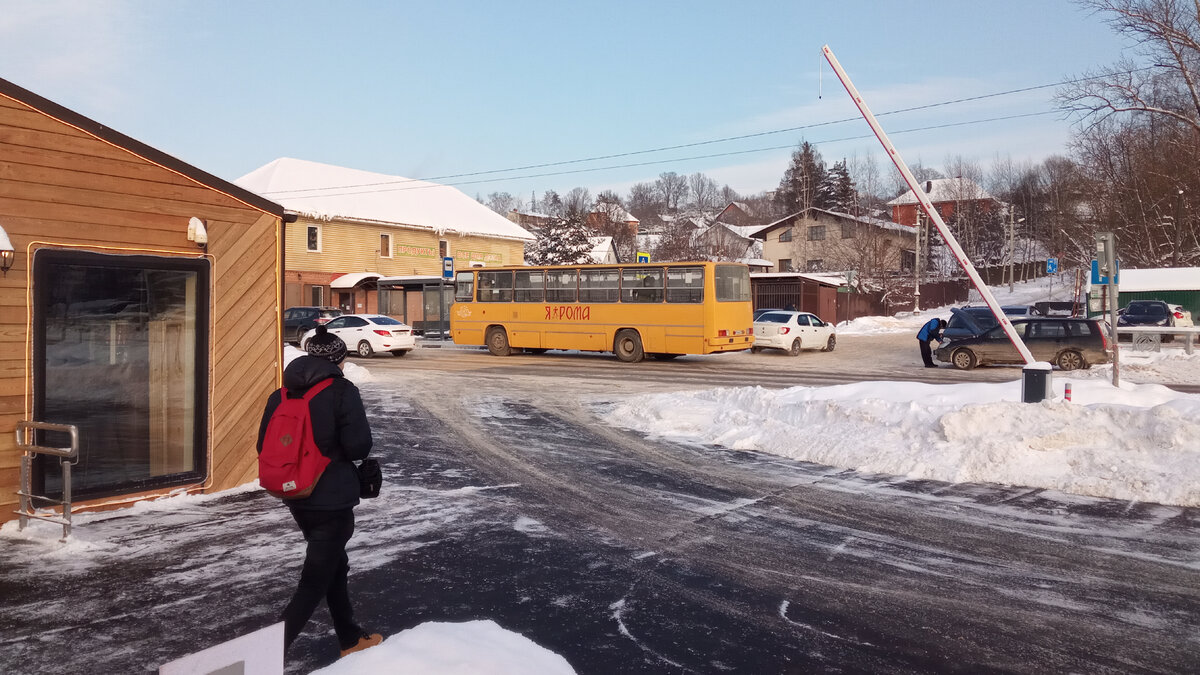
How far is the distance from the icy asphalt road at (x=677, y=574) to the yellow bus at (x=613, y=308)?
15015 mm

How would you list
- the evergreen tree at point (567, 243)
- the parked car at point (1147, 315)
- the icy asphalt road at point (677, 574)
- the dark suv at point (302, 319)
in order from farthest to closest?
the evergreen tree at point (567, 243)
the parked car at point (1147, 315)
the dark suv at point (302, 319)
the icy asphalt road at point (677, 574)

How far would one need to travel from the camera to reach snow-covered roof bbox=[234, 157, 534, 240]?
47.2 meters

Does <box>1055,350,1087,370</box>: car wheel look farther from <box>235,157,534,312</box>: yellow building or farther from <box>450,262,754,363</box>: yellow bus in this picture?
<box>235,157,534,312</box>: yellow building

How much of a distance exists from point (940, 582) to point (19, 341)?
294 inches

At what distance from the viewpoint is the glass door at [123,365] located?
7156 millimetres

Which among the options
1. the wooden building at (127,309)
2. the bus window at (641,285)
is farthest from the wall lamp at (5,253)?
the bus window at (641,285)

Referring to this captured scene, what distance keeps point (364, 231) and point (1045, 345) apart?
36.7m

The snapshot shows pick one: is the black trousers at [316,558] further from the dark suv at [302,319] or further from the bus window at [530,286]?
the dark suv at [302,319]

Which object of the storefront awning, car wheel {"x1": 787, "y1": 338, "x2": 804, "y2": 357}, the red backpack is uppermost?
the storefront awning

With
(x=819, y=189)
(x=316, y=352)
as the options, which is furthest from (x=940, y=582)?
(x=819, y=189)

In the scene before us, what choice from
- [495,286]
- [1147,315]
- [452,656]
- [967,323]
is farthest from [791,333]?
[452,656]

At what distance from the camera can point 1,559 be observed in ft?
19.9

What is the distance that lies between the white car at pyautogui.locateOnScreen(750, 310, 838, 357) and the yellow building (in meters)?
19.7

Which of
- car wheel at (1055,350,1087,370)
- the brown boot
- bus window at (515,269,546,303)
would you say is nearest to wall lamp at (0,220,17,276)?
the brown boot
